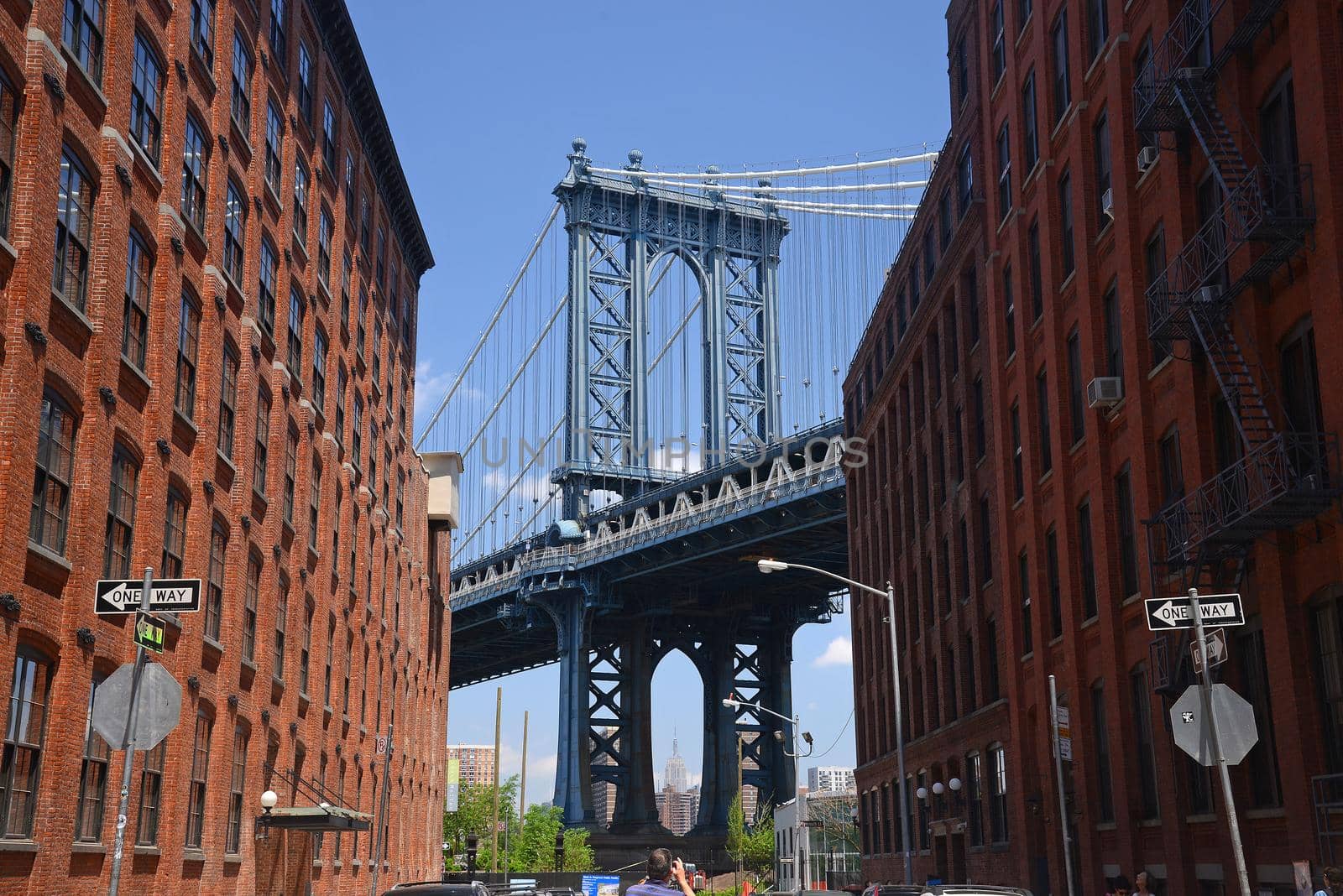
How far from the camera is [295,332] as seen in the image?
133ft

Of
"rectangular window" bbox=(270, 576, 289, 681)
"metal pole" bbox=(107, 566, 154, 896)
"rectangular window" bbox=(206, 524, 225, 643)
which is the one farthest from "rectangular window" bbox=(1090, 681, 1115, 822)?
"metal pole" bbox=(107, 566, 154, 896)

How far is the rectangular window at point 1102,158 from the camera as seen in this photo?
101 feet

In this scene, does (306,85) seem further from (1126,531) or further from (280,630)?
(1126,531)

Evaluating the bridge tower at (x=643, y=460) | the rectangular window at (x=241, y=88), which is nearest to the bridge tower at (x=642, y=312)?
the bridge tower at (x=643, y=460)

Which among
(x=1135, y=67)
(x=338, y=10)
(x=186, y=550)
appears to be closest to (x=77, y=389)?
(x=186, y=550)

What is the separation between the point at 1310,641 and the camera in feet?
70.7

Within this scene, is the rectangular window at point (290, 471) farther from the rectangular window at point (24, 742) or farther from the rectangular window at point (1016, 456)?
the rectangular window at point (1016, 456)

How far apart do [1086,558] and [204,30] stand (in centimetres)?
2108

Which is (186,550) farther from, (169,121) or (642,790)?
(642,790)

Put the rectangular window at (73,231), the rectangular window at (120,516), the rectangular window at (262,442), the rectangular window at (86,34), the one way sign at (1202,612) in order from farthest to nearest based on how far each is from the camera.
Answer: the rectangular window at (262,442)
the rectangular window at (120,516)
the rectangular window at (86,34)
the rectangular window at (73,231)
the one way sign at (1202,612)

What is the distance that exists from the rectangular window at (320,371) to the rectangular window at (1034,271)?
62.1 ft

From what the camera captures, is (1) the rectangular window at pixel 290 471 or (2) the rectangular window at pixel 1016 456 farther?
(1) the rectangular window at pixel 290 471

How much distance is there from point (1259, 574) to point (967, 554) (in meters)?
21.6

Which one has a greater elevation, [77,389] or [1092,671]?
[77,389]
